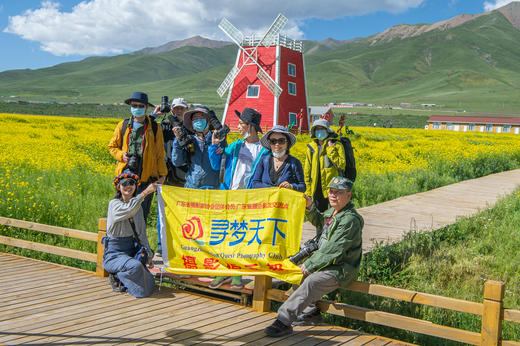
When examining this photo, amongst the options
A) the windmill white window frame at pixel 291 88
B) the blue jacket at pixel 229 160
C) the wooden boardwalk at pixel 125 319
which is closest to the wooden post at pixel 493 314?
the wooden boardwalk at pixel 125 319

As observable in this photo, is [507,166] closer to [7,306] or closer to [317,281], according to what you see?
[317,281]

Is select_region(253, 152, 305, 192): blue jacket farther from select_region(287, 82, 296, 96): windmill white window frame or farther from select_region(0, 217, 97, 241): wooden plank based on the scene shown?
select_region(287, 82, 296, 96): windmill white window frame

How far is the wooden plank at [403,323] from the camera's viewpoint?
4504 millimetres

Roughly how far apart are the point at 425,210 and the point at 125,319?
8659 millimetres

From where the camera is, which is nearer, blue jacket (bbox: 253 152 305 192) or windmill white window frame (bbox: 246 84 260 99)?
blue jacket (bbox: 253 152 305 192)

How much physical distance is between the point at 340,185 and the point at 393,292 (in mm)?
1209

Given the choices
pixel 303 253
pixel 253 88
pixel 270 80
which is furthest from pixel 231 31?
pixel 303 253

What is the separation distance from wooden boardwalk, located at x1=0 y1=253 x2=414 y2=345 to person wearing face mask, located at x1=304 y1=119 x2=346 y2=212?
7.28 feet

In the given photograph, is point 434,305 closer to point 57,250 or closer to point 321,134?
point 321,134

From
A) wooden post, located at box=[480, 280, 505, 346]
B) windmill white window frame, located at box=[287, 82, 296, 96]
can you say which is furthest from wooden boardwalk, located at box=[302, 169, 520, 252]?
windmill white window frame, located at box=[287, 82, 296, 96]

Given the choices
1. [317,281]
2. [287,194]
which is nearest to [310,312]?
[317,281]

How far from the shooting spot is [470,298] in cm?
667

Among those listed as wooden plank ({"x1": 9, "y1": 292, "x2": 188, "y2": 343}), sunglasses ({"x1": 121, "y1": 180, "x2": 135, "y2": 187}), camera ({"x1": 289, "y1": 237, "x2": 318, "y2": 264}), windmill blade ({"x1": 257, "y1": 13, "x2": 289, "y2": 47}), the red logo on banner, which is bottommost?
wooden plank ({"x1": 9, "y1": 292, "x2": 188, "y2": 343})

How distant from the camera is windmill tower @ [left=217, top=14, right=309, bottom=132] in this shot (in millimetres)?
36188
